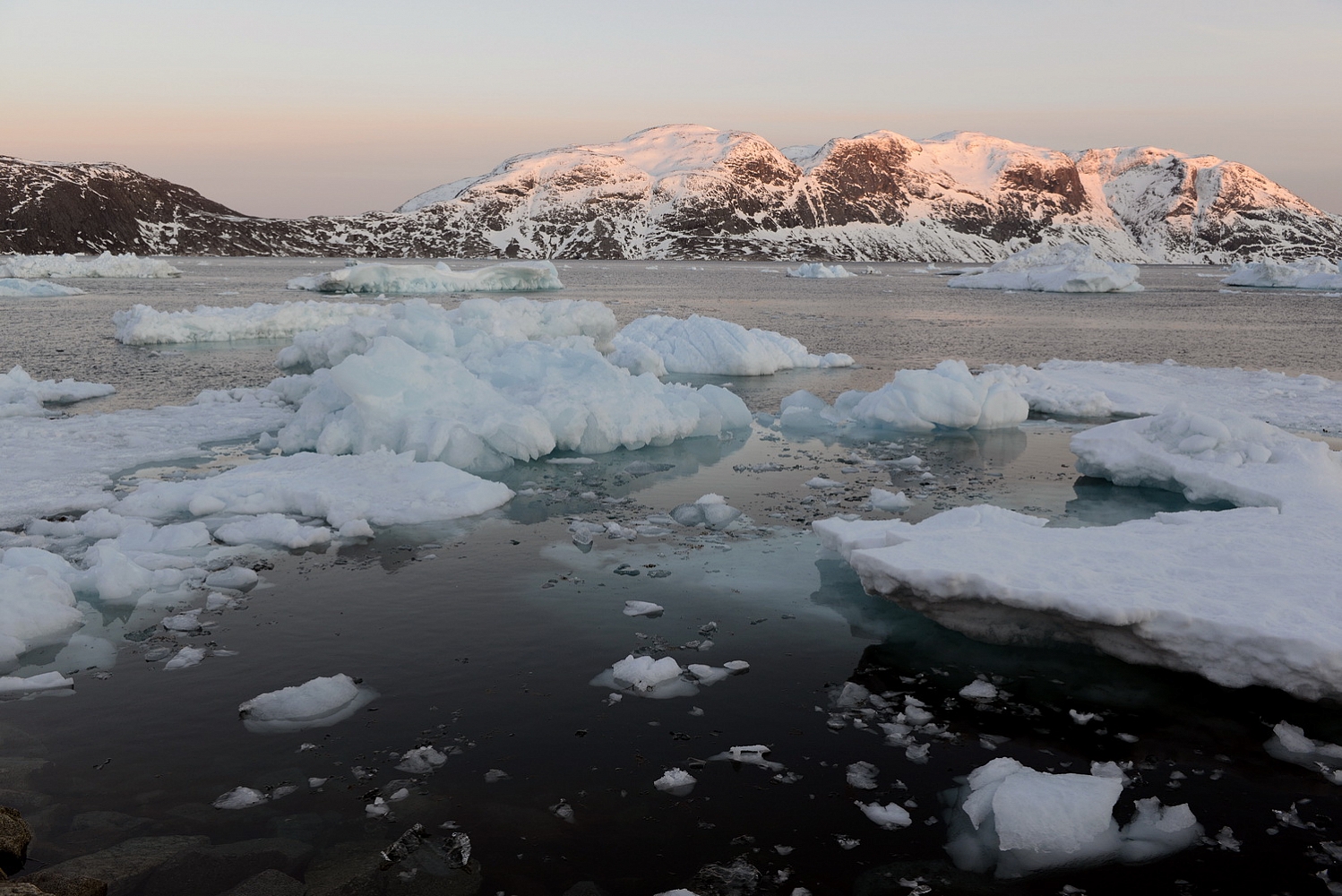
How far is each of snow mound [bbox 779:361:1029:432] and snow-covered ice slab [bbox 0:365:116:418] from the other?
14.7 m

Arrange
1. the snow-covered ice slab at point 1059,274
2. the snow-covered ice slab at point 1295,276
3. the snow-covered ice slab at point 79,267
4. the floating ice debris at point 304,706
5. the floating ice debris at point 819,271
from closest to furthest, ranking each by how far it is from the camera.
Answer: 1. the floating ice debris at point 304,706
2. the snow-covered ice slab at point 79,267
3. the snow-covered ice slab at point 1059,274
4. the snow-covered ice slab at point 1295,276
5. the floating ice debris at point 819,271

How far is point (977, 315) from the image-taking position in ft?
174

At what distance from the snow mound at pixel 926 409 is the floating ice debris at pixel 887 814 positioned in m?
12.2

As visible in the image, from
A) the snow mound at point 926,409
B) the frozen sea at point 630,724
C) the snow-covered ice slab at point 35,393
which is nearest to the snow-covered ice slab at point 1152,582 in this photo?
the frozen sea at point 630,724

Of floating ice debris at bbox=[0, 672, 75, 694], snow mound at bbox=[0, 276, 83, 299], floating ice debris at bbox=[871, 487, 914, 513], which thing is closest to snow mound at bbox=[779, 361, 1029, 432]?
floating ice debris at bbox=[871, 487, 914, 513]

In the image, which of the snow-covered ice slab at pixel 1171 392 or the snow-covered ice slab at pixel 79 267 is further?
the snow-covered ice slab at pixel 79 267

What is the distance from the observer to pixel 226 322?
3397 centimetres

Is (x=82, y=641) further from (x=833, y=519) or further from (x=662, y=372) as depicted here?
(x=662, y=372)

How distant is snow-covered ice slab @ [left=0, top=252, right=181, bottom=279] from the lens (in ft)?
241

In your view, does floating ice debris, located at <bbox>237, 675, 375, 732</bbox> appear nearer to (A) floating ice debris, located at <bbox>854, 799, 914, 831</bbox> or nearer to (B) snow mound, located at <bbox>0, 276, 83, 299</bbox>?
(A) floating ice debris, located at <bbox>854, 799, 914, 831</bbox>

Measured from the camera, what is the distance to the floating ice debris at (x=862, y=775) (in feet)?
20.3

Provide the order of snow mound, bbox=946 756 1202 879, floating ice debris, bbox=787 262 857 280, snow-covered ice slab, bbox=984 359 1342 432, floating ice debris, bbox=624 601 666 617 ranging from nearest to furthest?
snow mound, bbox=946 756 1202 879
floating ice debris, bbox=624 601 666 617
snow-covered ice slab, bbox=984 359 1342 432
floating ice debris, bbox=787 262 857 280

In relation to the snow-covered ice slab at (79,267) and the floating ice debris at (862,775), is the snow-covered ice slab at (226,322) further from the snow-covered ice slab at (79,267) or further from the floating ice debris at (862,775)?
the snow-covered ice slab at (79,267)

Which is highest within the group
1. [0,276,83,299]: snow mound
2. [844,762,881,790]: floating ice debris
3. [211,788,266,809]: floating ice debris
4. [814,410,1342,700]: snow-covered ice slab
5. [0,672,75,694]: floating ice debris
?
[0,276,83,299]: snow mound
